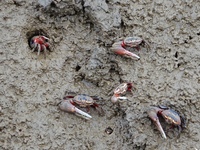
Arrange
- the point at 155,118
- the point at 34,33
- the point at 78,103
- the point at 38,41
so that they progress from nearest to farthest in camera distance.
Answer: the point at 155,118, the point at 78,103, the point at 38,41, the point at 34,33

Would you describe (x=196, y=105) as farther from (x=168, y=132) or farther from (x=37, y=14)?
(x=37, y=14)

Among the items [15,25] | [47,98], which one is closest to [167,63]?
[47,98]

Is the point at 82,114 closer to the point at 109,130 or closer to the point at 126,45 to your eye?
the point at 109,130

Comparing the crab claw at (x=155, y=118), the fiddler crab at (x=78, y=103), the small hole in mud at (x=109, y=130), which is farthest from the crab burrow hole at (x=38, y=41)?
the crab claw at (x=155, y=118)

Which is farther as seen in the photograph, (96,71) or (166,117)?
(96,71)

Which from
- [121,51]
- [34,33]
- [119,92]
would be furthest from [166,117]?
[34,33]

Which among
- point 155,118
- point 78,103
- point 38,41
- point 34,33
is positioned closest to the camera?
point 155,118

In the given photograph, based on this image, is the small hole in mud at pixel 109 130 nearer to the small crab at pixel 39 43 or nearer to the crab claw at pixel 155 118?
the crab claw at pixel 155 118

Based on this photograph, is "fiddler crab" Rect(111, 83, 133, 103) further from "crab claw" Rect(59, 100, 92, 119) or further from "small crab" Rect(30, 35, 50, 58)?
"small crab" Rect(30, 35, 50, 58)
